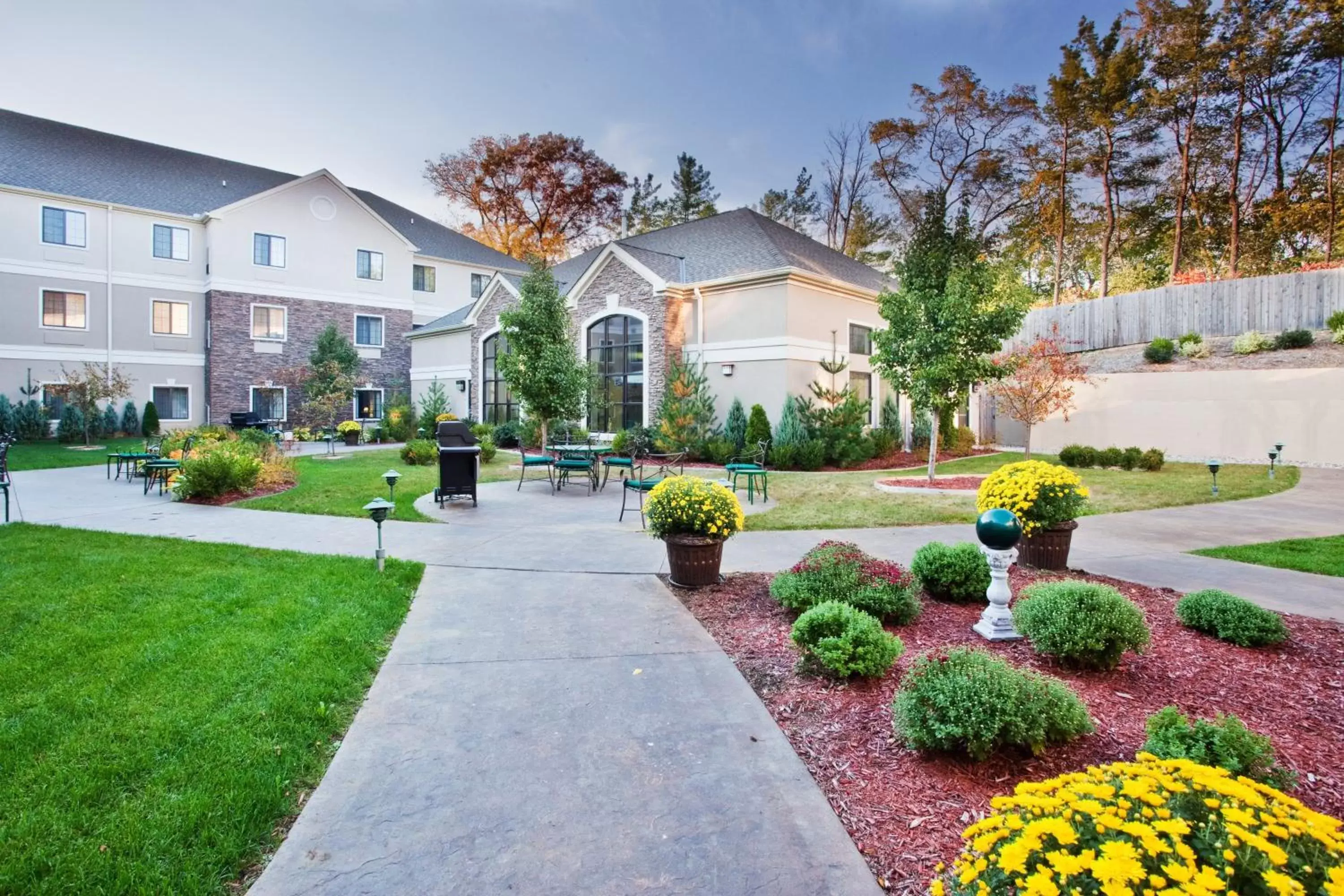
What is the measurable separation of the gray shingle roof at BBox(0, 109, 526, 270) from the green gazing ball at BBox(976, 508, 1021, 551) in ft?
97.1

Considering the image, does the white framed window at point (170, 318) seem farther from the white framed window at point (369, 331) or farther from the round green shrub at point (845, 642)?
the round green shrub at point (845, 642)

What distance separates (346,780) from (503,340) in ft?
66.6

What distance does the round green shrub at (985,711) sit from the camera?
2543 mm

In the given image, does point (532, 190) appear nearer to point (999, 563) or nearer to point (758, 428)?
point (758, 428)

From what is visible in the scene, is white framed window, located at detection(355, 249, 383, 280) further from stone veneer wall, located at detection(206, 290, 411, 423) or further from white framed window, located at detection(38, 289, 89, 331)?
white framed window, located at detection(38, 289, 89, 331)

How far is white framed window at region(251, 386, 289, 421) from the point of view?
2464 cm

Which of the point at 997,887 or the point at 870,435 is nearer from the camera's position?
the point at 997,887

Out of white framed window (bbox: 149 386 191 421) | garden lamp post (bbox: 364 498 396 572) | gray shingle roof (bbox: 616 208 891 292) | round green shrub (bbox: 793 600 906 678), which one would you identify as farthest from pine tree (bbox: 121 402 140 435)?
round green shrub (bbox: 793 600 906 678)

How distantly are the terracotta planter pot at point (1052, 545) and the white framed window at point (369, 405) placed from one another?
85.6 ft

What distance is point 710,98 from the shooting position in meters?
18.0

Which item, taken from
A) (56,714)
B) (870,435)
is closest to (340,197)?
(870,435)

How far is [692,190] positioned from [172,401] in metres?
26.5

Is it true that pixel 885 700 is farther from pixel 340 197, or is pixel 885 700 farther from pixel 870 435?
pixel 340 197

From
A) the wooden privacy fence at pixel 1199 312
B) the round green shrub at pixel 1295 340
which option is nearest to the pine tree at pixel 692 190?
the wooden privacy fence at pixel 1199 312
